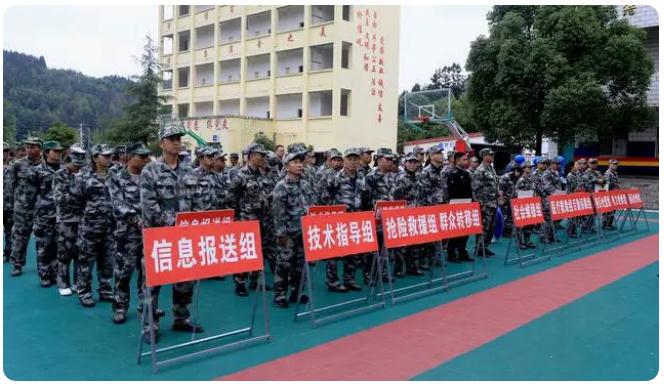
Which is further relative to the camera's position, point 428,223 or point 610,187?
point 610,187

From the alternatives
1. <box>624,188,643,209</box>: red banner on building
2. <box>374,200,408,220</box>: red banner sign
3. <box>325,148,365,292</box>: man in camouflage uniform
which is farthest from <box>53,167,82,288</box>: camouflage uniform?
<box>624,188,643,209</box>: red banner on building

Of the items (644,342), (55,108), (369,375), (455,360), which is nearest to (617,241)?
(644,342)

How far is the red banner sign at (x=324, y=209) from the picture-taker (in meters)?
5.35

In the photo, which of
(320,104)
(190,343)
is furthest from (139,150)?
(320,104)

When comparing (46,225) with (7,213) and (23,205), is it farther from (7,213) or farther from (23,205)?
(7,213)

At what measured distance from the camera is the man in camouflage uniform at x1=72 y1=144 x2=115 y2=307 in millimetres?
5324

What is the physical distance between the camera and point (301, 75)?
87.3 feet

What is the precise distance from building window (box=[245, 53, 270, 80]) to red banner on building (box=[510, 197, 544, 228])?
22361 mm

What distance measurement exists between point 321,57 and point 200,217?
2319cm

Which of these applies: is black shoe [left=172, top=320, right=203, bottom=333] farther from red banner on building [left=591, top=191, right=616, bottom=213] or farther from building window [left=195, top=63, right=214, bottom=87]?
building window [left=195, top=63, right=214, bottom=87]

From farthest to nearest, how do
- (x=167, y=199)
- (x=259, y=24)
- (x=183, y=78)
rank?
(x=183, y=78)
(x=259, y=24)
(x=167, y=199)

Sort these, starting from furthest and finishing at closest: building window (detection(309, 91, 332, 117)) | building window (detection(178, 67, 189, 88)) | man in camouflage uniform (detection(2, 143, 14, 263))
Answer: building window (detection(178, 67, 189, 88)) < building window (detection(309, 91, 332, 117)) < man in camouflage uniform (detection(2, 143, 14, 263))

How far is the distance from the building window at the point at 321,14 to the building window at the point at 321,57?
121 centimetres

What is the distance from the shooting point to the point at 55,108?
56.4 meters
